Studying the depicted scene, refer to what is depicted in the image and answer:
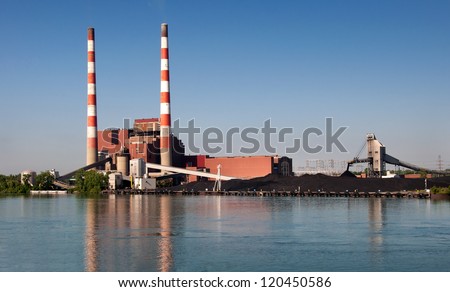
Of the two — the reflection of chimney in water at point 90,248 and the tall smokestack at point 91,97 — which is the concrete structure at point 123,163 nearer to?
the tall smokestack at point 91,97

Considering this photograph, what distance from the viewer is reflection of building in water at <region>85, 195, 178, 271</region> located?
16.6 m

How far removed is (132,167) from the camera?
70812mm

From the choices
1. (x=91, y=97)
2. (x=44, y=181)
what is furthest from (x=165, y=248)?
(x=44, y=181)

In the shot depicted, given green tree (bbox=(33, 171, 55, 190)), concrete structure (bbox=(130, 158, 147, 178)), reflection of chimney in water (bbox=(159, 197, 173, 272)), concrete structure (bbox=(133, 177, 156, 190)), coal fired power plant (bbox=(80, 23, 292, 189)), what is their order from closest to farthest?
reflection of chimney in water (bbox=(159, 197, 173, 272)) < coal fired power plant (bbox=(80, 23, 292, 189)) < concrete structure (bbox=(133, 177, 156, 190)) < concrete structure (bbox=(130, 158, 147, 178)) < green tree (bbox=(33, 171, 55, 190))

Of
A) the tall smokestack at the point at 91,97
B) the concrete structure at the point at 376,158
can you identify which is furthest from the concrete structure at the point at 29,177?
the concrete structure at the point at 376,158

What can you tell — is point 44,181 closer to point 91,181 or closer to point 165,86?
point 91,181

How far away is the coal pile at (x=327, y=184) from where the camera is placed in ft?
188

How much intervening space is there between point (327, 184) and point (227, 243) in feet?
133

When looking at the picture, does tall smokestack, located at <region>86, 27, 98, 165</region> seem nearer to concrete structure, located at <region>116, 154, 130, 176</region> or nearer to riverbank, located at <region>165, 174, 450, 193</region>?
concrete structure, located at <region>116, 154, 130, 176</region>

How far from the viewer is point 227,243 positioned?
67.4 ft

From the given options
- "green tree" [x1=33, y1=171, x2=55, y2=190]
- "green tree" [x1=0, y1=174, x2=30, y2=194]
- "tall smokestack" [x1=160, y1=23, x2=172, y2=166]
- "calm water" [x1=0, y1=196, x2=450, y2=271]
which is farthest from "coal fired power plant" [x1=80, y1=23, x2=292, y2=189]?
"calm water" [x1=0, y1=196, x2=450, y2=271]

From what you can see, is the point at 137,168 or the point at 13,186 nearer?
the point at 137,168

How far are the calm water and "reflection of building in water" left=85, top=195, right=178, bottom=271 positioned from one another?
0.03 m
